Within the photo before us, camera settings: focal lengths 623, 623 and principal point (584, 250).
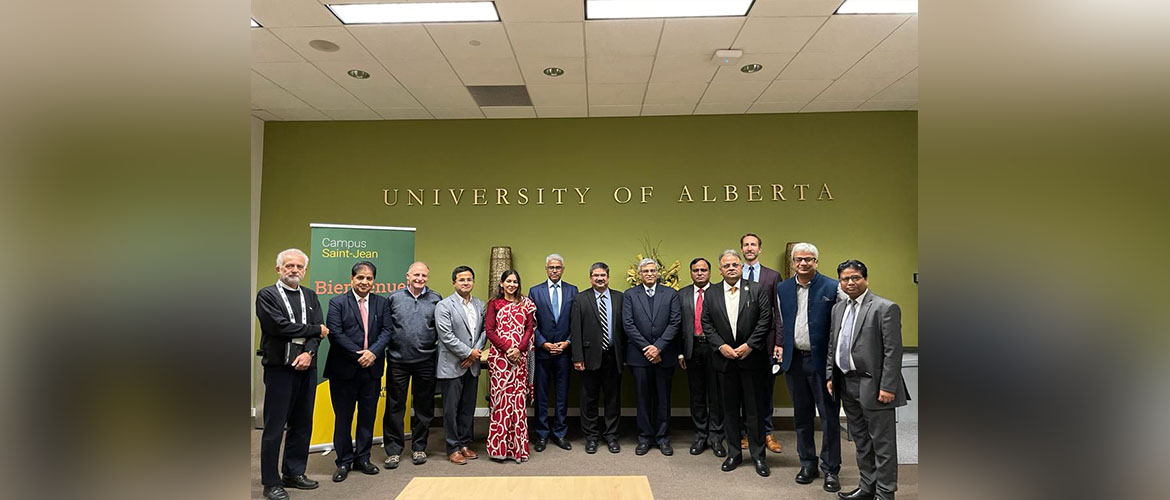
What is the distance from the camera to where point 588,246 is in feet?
21.4

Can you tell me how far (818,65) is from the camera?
16.2ft

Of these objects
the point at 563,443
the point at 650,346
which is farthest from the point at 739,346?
the point at 563,443

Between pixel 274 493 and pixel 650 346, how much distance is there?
288 centimetres

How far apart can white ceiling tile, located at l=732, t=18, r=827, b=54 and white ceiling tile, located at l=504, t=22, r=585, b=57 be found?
3.69 ft

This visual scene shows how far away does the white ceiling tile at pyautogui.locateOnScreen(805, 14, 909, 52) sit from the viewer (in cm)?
406

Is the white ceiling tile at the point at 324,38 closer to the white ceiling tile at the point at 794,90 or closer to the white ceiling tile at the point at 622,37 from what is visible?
the white ceiling tile at the point at 622,37

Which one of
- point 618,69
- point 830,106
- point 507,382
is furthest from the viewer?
point 830,106

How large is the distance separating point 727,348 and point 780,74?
233cm

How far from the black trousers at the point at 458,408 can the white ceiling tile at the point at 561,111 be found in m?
2.70

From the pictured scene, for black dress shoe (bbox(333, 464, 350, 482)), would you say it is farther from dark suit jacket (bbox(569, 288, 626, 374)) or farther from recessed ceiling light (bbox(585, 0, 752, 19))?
recessed ceiling light (bbox(585, 0, 752, 19))

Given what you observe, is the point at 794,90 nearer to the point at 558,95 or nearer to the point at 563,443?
the point at 558,95

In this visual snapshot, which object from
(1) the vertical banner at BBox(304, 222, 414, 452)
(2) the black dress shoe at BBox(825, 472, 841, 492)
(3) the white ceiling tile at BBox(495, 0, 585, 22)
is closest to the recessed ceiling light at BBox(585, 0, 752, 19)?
(3) the white ceiling tile at BBox(495, 0, 585, 22)
